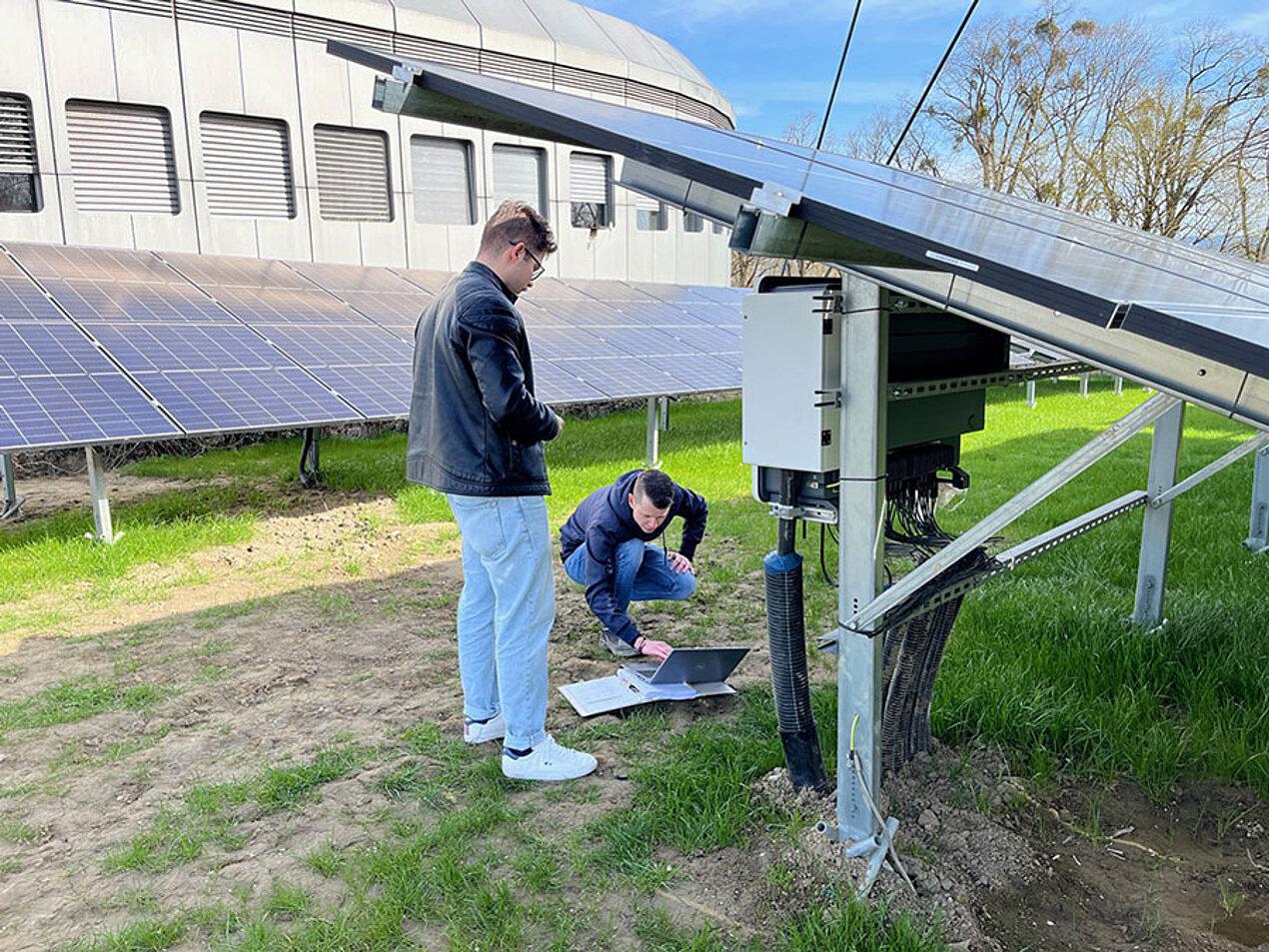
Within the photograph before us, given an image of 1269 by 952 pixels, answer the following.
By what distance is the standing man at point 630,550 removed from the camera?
13.1ft

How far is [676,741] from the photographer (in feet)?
11.1

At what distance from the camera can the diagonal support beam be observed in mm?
2039

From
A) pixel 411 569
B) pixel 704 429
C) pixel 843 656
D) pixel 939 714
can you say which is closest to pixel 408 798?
pixel 843 656

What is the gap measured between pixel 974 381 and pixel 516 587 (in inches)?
63.9

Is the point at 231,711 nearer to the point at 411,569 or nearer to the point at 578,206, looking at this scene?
the point at 411,569

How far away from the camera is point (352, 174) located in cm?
1210

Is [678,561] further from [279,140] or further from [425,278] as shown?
[279,140]

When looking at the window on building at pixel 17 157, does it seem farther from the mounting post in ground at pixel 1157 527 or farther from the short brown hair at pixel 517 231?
the mounting post in ground at pixel 1157 527

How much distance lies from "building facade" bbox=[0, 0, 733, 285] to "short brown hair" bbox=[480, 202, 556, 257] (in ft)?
29.1

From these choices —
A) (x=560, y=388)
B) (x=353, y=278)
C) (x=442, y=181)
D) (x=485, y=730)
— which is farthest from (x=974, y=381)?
(x=442, y=181)

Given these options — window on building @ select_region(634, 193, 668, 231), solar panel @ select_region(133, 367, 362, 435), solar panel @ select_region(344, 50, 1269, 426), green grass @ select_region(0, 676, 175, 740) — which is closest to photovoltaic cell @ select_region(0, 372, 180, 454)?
solar panel @ select_region(133, 367, 362, 435)

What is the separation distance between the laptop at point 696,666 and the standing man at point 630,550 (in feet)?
0.76

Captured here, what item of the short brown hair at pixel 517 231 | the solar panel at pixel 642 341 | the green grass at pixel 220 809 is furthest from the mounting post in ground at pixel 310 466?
the short brown hair at pixel 517 231

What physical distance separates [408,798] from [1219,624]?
3.72 meters
